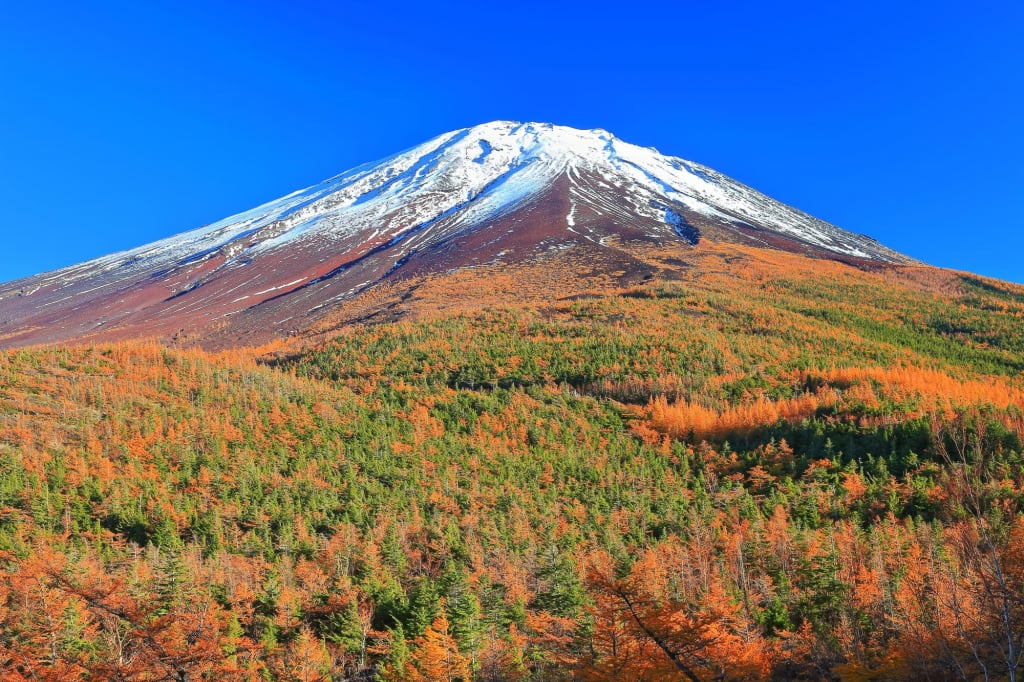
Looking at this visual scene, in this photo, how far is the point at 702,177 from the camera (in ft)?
601

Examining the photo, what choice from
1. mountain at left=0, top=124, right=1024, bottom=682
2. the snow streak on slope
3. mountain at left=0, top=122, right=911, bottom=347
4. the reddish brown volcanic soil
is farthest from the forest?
the snow streak on slope

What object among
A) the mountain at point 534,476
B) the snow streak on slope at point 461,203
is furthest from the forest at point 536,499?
A: the snow streak on slope at point 461,203

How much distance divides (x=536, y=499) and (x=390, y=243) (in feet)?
312

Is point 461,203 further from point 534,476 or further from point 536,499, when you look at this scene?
point 536,499

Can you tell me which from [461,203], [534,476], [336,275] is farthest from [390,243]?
[534,476]

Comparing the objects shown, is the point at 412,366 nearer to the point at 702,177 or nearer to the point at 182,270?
the point at 182,270

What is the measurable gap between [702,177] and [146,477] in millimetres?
178364

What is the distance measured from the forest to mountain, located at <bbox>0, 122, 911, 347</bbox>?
27.2 m

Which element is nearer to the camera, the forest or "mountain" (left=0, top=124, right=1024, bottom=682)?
the forest

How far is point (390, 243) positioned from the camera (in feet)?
422

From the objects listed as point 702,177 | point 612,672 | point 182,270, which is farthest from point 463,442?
point 702,177

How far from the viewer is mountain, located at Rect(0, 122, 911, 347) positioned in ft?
341

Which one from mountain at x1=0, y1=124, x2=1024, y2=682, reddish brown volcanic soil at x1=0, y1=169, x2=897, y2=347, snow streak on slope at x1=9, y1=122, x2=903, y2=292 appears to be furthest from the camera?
snow streak on slope at x1=9, y1=122, x2=903, y2=292

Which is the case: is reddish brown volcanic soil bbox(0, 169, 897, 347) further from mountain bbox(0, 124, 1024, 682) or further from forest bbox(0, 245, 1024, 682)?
forest bbox(0, 245, 1024, 682)
